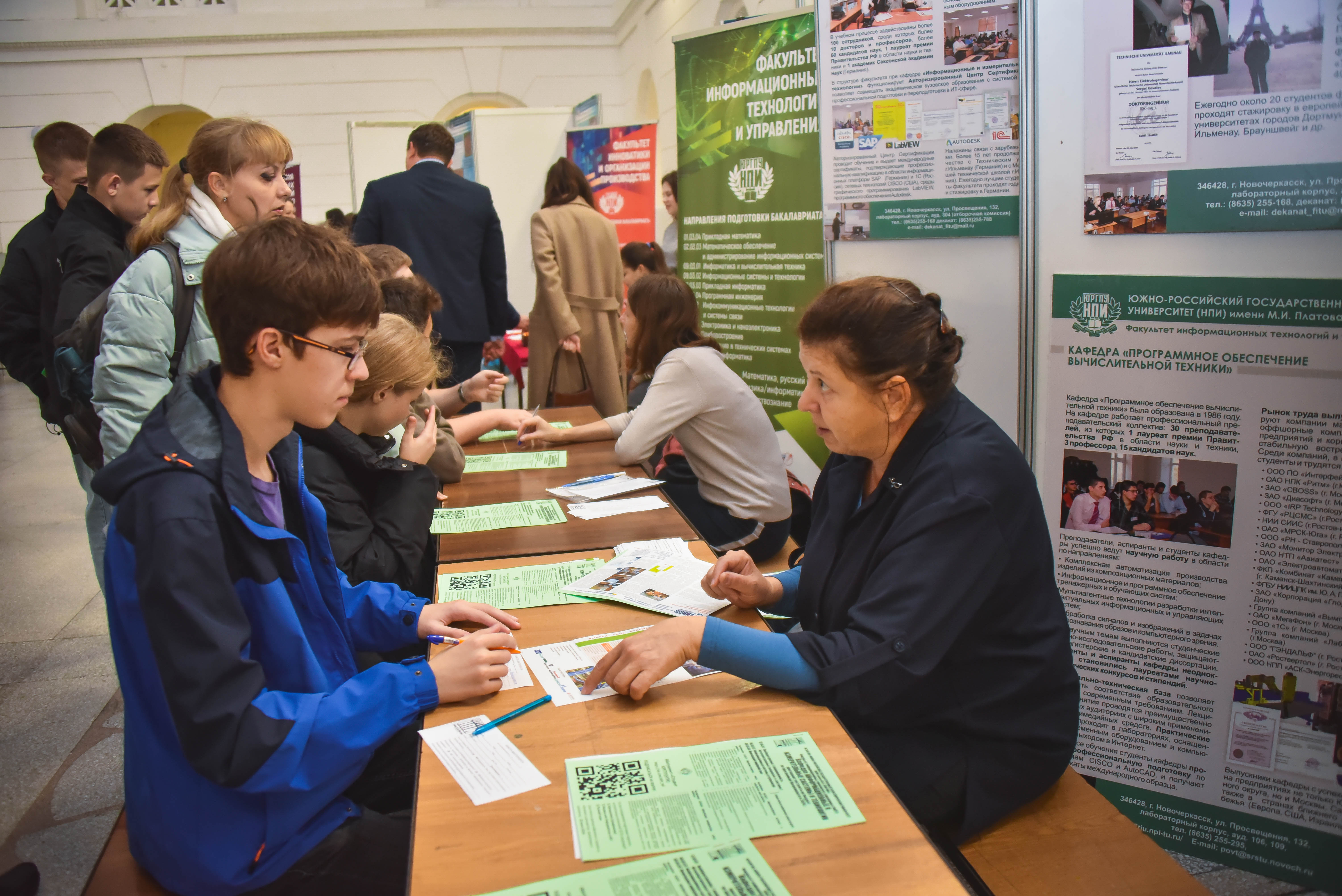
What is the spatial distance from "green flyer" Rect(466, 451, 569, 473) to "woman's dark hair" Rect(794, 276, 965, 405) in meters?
1.32

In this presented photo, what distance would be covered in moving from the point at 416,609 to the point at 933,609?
2.64 ft

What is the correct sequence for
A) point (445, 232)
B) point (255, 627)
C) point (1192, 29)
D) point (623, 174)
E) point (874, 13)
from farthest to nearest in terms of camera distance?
point (623, 174) → point (445, 232) → point (874, 13) → point (1192, 29) → point (255, 627)

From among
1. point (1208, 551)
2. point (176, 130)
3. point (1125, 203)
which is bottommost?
point (1208, 551)

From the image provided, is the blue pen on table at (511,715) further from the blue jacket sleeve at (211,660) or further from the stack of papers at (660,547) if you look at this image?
the stack of papers at (660,547)

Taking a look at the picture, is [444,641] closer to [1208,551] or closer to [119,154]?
[1208,551]

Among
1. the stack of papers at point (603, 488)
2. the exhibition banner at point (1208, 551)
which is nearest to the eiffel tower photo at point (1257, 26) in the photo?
the exhibition banner at point (1208, 551)

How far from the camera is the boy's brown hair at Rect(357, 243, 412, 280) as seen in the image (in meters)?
3.02

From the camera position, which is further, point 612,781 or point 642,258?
point 642,258

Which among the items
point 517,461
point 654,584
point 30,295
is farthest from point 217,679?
point 30,295

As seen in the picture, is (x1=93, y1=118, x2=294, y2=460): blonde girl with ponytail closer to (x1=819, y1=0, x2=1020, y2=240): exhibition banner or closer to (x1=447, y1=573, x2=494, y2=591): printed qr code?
Answer: (x1=447, y1=573, x2=494, y2=591): printed qr code

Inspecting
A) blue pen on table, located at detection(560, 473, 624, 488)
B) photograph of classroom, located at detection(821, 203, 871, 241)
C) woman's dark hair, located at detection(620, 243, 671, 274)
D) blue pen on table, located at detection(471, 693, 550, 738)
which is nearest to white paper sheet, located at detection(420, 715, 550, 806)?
blue pen on table, located at detection(471, 693, 550, 738)

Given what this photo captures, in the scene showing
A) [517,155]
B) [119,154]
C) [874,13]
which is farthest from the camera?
[517,155]

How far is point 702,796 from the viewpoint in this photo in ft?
3.20

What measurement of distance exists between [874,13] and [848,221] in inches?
21.1
